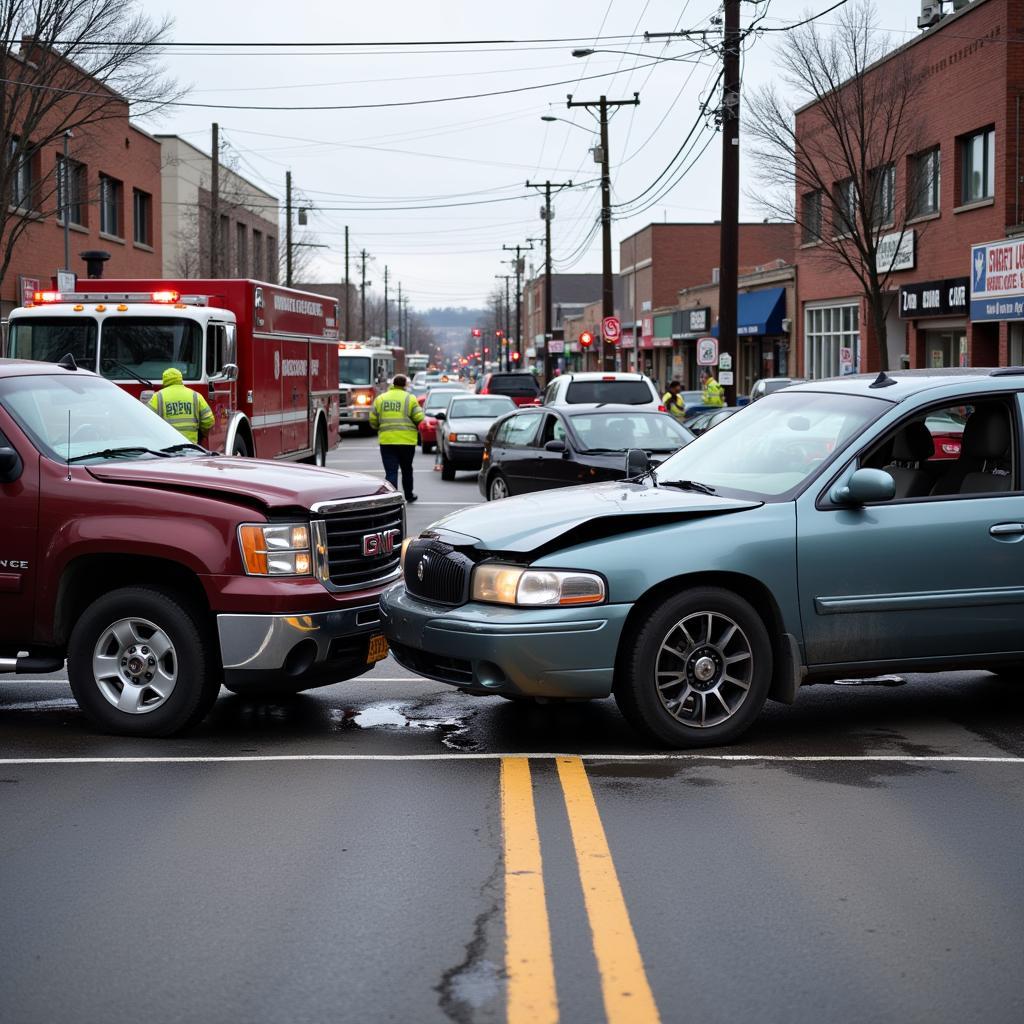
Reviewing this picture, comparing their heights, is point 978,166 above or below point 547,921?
above

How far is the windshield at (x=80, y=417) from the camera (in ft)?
26.5

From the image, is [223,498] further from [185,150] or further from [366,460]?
[185,150]

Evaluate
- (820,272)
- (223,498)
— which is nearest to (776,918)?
(223,498)

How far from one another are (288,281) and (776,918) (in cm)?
5782

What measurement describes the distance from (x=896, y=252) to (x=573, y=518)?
30247mm

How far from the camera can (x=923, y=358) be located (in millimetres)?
37000

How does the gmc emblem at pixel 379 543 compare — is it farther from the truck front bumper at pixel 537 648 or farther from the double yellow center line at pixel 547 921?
the double yellow center line at pixel 547 921

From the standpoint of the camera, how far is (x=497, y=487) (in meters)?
19.2

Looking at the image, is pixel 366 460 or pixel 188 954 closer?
pixel 188 954

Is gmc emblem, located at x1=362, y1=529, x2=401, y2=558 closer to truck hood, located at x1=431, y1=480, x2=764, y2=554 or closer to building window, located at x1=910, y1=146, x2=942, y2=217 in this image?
truck hood, located at x1=431, y1=480, x2=764, y2=554

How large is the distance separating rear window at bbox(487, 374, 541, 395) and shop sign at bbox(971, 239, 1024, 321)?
582 inches

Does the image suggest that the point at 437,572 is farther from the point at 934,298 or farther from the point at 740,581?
the point at 934,298

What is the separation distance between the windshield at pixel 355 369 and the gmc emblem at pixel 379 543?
36.7 m

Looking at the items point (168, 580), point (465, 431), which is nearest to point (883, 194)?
point (465, 431)
